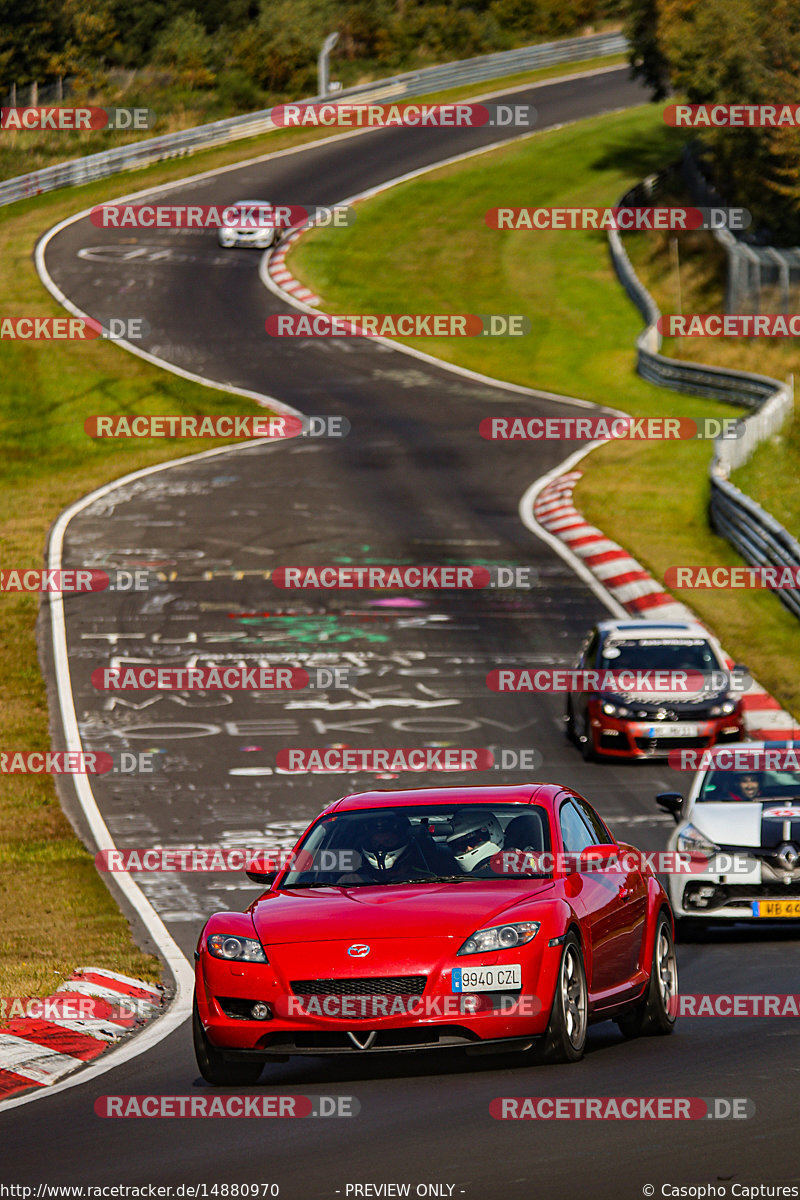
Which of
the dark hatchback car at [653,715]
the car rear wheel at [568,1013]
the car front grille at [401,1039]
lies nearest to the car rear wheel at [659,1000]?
the car rear wheel at [568,1013]

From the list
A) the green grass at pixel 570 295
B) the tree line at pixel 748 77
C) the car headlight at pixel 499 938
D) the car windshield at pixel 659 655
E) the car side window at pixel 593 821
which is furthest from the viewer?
the tree line at pixel 748 77

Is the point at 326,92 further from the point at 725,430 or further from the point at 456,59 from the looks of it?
the point at 725,430

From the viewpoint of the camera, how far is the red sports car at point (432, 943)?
8336 mm

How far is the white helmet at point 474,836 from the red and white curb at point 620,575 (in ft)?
37.9

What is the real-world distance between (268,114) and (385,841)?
62371mm

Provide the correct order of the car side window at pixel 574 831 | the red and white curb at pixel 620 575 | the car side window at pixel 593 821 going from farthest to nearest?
the red and white curb at pixel 620 575 < the car side window at pixel 593 821 < the car side window at pixel 574 831

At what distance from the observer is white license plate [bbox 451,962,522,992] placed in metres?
8.32

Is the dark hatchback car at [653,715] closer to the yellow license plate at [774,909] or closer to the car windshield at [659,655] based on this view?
the car windshield at [659,655]

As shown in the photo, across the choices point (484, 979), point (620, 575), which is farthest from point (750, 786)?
point (620, 575)

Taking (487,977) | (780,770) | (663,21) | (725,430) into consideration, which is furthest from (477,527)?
(663,21)

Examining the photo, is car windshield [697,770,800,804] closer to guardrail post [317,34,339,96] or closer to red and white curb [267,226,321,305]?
red and white curb [267,226,321,305]

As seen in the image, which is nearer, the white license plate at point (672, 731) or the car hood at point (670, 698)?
the white license plate at point (672, 731)

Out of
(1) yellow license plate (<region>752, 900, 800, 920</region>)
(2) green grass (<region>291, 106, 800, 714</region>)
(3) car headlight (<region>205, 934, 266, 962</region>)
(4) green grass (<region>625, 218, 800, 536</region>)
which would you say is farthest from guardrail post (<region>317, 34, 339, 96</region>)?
(3) car headlight (<region>205, 934, 266, 962</region>)

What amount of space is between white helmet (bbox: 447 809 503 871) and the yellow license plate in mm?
4503
